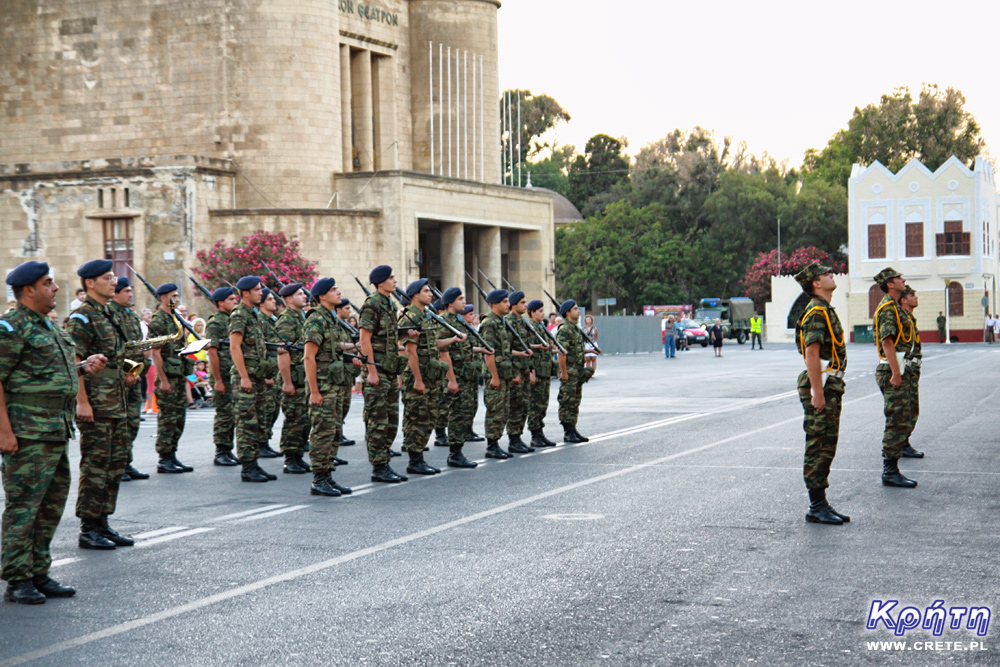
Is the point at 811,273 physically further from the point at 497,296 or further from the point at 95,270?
the point at 497,296

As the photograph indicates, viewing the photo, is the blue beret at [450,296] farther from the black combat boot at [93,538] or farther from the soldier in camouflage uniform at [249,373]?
the black combat boot at [93,538]

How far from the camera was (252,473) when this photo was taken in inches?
484

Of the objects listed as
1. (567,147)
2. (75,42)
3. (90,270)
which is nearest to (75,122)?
(75,42)

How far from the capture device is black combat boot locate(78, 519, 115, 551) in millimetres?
8633

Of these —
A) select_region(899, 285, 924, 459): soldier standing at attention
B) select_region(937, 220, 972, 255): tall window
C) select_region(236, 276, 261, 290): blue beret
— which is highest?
select_region(937, 220, 972, 255): tall window

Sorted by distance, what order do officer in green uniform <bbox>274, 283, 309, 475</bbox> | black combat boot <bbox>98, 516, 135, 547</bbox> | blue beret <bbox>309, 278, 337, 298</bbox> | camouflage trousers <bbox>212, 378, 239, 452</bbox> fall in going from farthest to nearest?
camouflage trousers <bbox>212, 378, 239, 452</bbox>, officer in green uniform <bbox>274, 283, 309, 475</bbox>, blue beret <bbox>309, 278, 337, 298</bbox>, black combat boot <bbox>98, 516, 135, 547</bbox>

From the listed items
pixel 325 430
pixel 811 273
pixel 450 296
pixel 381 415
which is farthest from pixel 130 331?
pixel 450 296

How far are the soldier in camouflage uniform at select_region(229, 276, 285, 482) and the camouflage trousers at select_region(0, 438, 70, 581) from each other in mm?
4853

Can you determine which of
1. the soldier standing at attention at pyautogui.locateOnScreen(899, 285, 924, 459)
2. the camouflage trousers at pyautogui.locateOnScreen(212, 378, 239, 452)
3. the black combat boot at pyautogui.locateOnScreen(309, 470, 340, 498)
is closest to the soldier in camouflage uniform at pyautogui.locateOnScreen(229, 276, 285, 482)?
the camouflage trousers at pyautogui.locateOnScreen(212, 378, 239, 452)

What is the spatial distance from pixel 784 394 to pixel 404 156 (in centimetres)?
2766

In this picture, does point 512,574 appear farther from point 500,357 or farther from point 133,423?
point 500,357

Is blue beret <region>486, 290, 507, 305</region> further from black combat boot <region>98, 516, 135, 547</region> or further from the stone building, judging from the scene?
the stone building

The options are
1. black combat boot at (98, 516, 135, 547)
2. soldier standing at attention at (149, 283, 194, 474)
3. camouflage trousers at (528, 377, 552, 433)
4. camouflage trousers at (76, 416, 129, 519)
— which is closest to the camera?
camouflage trousers at (76, 416, 129, 519)

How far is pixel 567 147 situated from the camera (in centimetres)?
10556
